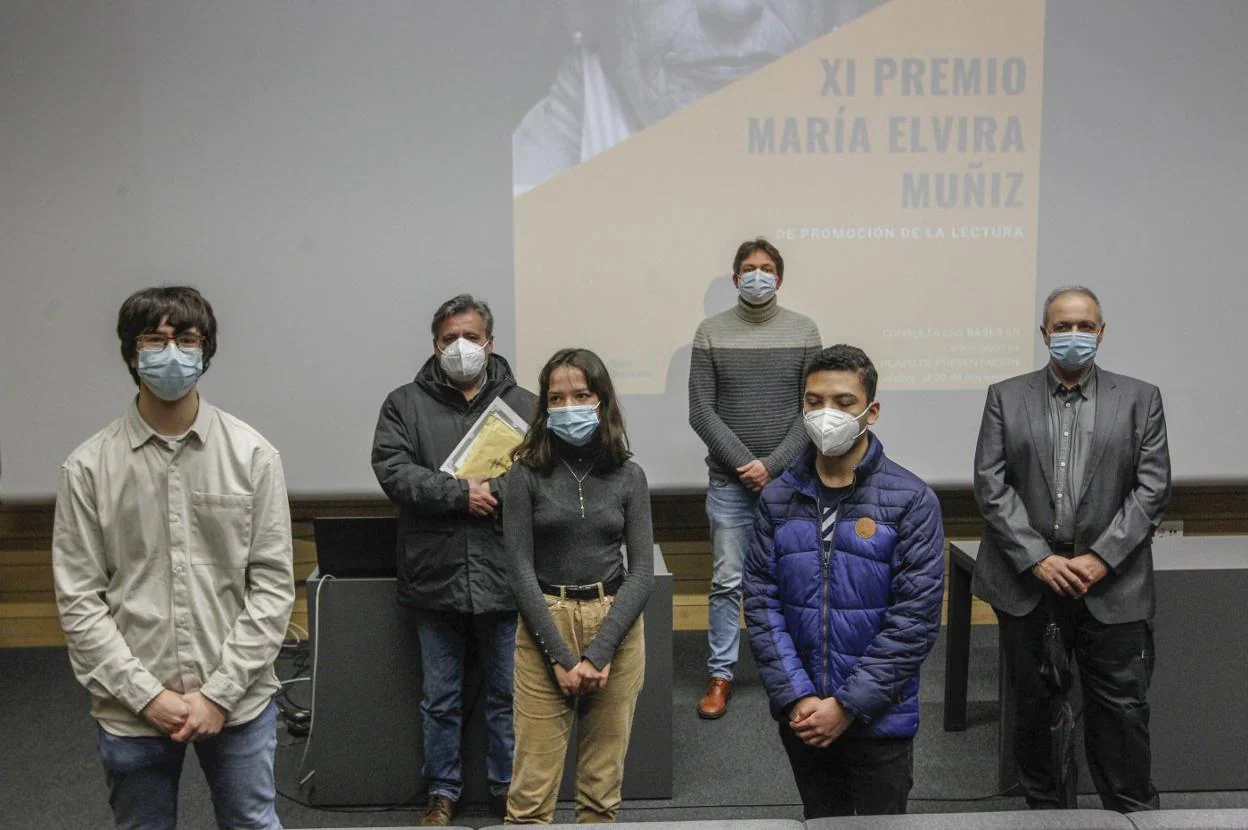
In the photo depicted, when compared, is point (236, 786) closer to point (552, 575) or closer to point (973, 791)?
point (552, 575)

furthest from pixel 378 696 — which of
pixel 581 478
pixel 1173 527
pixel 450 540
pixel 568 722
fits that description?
pixel 1173 527

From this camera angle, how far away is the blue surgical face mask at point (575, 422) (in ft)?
7.64

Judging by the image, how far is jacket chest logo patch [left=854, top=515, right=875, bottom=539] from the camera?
2.05 meters

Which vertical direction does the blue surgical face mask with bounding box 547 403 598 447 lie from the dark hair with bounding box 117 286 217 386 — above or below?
below

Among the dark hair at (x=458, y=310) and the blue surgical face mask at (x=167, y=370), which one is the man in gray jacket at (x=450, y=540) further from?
the blue surgical face mask at (x=167, y=370)

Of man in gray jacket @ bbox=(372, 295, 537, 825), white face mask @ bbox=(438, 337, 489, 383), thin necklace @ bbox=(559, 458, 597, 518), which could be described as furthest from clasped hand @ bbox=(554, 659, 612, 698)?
white face mask @ bbox=(438, 337, 489, 383)

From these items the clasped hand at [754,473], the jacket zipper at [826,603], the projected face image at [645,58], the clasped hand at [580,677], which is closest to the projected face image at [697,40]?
the projected face image at [645,58]

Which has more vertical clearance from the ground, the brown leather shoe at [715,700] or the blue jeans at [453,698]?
the blue jeans at [453,698]

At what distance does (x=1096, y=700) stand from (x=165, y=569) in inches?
91.4

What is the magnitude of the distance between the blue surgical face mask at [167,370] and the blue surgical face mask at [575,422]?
2.66 feet

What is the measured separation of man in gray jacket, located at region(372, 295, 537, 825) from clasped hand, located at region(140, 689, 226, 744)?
39.5 inches

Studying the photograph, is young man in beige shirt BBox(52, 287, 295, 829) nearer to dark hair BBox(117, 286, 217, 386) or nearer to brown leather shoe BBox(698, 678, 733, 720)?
dark hair BBox(117, 286, 217, 386)

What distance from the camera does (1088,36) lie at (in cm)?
410

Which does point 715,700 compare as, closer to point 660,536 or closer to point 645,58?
point 660,536
